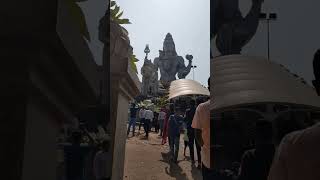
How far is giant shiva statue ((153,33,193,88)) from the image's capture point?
48.3 m

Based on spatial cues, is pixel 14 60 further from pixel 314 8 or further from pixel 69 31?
pixel 314 8

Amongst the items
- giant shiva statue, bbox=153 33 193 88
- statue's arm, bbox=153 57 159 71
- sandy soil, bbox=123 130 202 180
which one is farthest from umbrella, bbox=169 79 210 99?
giant shiva statue, bbox=153 33 193 88

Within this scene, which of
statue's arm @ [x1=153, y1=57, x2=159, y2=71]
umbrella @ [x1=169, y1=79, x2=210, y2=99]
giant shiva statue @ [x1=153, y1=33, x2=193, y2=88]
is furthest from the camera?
giant shiva statue @ [x1=153, y1=33, x2=193, y2=88]

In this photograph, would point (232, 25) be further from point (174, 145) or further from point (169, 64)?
point (169, 64)

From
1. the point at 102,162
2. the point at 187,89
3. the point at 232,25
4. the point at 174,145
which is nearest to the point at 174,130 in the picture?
the point at 174,145

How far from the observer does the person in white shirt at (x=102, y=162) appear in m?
2.99

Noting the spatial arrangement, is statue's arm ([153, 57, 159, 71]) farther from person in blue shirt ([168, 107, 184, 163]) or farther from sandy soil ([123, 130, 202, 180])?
person in blue shirt ([168, 107, 184, 163])

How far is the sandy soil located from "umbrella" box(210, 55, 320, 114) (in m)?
6.52

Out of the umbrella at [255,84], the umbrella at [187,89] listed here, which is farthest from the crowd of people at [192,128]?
the umbrella at [187,89]

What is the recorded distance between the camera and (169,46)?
48.8 m

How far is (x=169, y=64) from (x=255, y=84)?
4498 centimetres

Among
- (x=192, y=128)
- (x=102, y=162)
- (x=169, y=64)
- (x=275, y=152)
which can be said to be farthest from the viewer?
(x=169, y=64)

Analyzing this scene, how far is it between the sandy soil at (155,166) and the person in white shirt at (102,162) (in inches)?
251

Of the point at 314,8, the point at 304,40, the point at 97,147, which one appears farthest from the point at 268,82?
the point at 97,147
